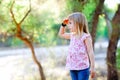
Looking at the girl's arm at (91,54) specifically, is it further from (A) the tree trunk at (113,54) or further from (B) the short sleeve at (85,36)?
(A) the tree trunk at (113,54)

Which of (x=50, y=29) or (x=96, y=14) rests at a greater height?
(x=96, y=14)

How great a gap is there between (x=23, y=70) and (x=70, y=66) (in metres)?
4.89

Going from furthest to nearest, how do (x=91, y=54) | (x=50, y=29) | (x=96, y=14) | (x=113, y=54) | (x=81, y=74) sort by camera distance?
(x=50, y=29)
(x=113, y=54)
(x=96, y=14)
(x=81, y=74)
(x=91, y=54)

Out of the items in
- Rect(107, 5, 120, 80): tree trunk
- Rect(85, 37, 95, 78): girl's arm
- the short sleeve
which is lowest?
Rect(107, 5, 120, 80): tree trunk

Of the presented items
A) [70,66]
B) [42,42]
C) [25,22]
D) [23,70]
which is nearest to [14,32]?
[25,22]

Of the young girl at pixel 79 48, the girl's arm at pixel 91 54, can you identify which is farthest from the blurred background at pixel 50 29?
the girl's arm at pixel 91 54

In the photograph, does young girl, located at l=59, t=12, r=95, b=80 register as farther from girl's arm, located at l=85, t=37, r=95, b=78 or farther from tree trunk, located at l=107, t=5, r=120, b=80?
tree trunk, located at l=107, t=5, r=120, b=80

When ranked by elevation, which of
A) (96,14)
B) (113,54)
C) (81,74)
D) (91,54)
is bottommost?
(113,54)

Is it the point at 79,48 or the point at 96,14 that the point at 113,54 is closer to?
the point at 96,14

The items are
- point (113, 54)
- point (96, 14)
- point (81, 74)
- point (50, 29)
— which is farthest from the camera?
point (50, 29)

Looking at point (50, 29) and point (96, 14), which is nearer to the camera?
point (96, 14)

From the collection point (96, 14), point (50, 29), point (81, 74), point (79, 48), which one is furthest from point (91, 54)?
point (50, 29)

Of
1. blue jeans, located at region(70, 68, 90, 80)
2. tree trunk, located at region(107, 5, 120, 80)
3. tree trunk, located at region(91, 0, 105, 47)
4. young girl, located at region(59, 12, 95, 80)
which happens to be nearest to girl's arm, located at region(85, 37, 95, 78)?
young girl, located at region(59, 12, 95, 80)

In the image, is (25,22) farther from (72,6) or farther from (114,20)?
(114,20)
